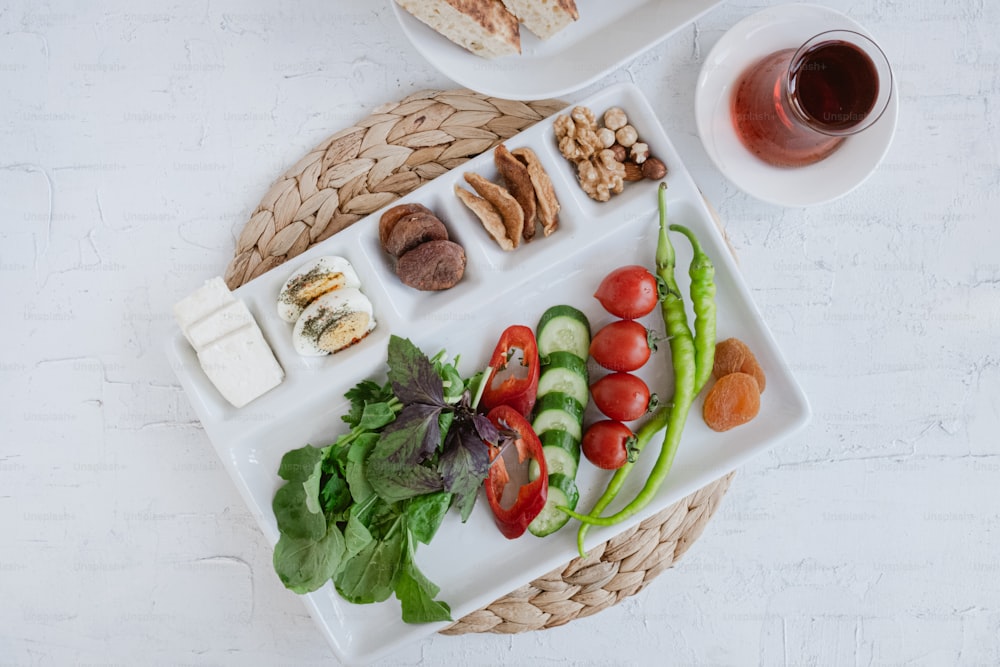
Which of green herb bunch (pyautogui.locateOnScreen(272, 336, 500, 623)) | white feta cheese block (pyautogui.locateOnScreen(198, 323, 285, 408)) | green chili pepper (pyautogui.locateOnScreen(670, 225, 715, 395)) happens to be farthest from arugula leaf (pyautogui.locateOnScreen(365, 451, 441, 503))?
green chili pepper (pyautogui.locateOnScreen(670, 225, 715, 395))

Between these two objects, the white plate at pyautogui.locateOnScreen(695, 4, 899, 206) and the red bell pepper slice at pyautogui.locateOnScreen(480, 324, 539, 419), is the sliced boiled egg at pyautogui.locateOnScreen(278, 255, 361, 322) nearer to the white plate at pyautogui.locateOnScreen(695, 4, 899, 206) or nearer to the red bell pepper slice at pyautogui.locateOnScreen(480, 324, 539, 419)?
the red bell pepper slice at pyautogui.locateOnScreen(480, 324, 539, 419)

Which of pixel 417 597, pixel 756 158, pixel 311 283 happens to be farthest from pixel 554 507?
pixel 756 158

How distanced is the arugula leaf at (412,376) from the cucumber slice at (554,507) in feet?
1.25

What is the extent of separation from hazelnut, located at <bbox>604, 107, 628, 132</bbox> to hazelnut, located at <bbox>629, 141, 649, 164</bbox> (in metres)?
0.07

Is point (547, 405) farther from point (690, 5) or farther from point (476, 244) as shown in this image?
point (690, 5)

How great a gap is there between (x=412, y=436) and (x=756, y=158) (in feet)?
3.84

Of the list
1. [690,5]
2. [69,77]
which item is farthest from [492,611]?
[69,77]

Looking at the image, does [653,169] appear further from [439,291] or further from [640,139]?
[439,291]

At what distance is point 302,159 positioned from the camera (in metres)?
2.06

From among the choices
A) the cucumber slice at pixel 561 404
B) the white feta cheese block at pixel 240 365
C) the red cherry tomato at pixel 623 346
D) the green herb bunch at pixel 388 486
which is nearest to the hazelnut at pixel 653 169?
the red cherry tomato at pixel 623 346

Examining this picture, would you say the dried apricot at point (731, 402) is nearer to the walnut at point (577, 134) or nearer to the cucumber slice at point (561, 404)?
the cucumber slice at point (561, 404)

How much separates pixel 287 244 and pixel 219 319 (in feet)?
1.03

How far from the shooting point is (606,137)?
6.17ft

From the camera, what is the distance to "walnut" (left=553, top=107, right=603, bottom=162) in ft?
6.20
